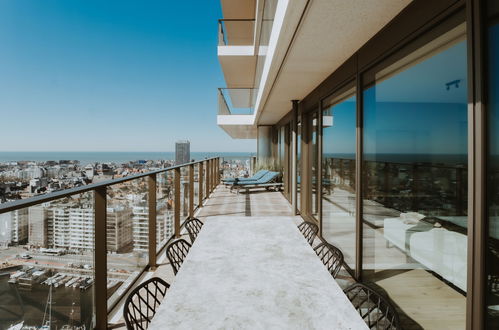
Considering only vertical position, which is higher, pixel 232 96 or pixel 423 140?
pixel 232 96

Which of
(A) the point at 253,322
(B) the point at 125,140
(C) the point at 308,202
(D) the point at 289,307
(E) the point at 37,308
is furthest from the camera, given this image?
(B) the point at 125,140

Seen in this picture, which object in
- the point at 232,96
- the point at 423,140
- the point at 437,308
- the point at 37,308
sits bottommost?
the point at 437,308

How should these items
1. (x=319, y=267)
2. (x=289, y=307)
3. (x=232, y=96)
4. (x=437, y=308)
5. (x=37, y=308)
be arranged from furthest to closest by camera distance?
(x=232, y=96), (x=437, y=308), (x=319, y=267), (x=37, y=308), (x=289, y=307)

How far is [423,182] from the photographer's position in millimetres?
1966

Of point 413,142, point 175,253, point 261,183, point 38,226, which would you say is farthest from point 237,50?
point 38,226

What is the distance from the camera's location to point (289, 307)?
128 cm

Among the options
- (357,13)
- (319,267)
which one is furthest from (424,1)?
(319,267)

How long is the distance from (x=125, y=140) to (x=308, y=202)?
2782 inches

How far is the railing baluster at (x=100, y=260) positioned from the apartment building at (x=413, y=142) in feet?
6.78

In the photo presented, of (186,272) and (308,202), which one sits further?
(308,202)

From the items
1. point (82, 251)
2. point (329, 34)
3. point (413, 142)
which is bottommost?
point (82, 251)

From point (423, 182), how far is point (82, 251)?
7.47ft

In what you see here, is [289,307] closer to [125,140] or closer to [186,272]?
[186,272]

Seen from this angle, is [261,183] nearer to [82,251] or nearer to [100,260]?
[100,260]
